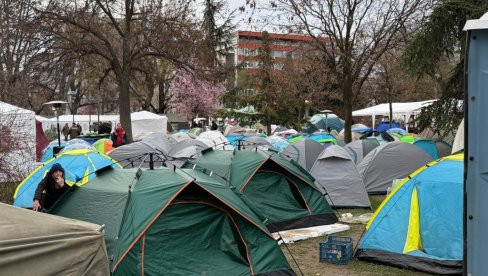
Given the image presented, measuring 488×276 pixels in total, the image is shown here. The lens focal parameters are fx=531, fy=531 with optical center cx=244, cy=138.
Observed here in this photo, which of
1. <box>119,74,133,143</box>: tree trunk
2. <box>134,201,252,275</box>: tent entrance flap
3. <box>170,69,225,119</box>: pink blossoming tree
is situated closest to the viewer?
<box>134,201,252,275</box>: tent entrance flap

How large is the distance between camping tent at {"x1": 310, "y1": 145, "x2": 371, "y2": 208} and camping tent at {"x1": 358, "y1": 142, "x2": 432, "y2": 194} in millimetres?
1741

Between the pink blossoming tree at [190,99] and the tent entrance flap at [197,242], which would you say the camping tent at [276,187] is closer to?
the tent entrance flap at [197,242]

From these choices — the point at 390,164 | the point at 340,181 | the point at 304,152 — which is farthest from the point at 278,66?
the point at 340,181

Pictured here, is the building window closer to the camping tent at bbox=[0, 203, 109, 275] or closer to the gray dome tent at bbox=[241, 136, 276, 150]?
the gray dome tent at bbox=[241, 136, 276, 150]

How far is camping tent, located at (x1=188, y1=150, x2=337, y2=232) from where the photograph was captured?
942 centimetres

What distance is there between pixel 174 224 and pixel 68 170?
5212mm

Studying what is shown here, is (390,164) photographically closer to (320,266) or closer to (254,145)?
(254,145)

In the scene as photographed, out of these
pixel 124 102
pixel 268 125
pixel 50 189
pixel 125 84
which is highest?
pixel 125 84

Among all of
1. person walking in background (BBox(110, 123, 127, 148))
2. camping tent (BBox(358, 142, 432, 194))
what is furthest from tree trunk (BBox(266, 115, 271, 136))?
camping tent (BBox(358, 142, 432, 194))

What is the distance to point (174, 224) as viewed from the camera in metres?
6.37

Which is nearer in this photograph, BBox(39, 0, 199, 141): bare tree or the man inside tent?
the man inside tent

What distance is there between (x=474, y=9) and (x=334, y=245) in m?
6.99

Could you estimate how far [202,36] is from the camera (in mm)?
20219

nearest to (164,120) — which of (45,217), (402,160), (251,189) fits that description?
(402,160)
